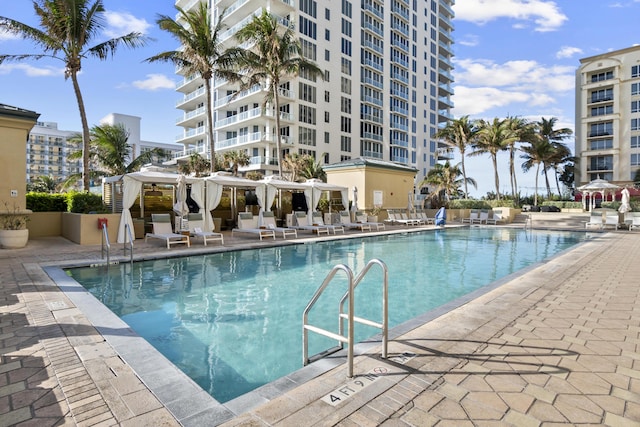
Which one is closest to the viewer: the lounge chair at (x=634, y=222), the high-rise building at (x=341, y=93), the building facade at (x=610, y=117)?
the lounge chair at (x=634, y=222)

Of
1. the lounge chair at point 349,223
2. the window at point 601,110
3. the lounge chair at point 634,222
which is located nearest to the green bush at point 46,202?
the lounge chair at point 349,223

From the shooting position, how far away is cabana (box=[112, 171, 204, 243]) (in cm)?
Result: 1144

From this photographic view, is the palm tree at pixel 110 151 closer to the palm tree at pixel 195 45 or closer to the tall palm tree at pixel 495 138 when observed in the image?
the palm tree at pixel 195 45

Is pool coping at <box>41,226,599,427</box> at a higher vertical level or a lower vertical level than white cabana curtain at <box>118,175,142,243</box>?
lower

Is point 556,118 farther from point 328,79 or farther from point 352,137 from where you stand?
point 328,79

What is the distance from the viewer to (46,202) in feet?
44.3

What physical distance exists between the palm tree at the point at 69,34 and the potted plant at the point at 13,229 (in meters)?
3.18

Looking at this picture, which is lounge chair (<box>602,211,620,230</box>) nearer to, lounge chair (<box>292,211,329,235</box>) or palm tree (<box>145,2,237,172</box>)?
lounge chair (<box>292,211,329,235</box>)

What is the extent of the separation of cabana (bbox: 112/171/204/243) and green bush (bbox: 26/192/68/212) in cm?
194

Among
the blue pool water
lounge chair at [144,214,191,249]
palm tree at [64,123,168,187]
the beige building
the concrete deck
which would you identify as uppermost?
A: palm tree at [64,123,168,187]

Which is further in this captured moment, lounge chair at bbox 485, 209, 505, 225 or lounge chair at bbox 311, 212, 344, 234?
lounge chair at bbox 485, 209, 505, 225

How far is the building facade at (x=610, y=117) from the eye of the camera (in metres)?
41.7

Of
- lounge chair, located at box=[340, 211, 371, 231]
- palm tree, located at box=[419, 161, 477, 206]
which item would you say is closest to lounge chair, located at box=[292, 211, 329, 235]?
lounge chair, located at box=[340, 211, 371, 231]

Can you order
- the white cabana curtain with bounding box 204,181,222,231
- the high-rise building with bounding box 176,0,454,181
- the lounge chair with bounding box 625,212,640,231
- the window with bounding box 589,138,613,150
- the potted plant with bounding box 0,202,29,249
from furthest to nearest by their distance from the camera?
the window with bounding box 589,138,613,150 < the high-rise building with bounding box 176,0,454,181 < the lounge chair with bounding box 625,212,640,231 < the white cabana curtain with bounding box 204,181,222,231 < the potted plant with bounding box 0,202,29,249
